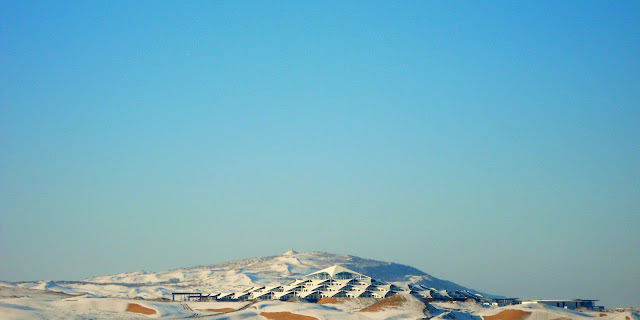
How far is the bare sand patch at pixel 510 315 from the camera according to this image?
403 ft

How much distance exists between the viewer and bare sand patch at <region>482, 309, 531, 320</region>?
122919 mm

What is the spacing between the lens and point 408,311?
122250mm

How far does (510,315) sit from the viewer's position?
408 feet

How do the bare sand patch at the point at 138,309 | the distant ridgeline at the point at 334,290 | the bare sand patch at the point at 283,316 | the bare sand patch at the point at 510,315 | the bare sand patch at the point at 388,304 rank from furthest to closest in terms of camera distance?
the distant ridgeline at the point at 334,290 → the bare sand patch at the point at 138,309 → the bare sand patch at the point at 388,304 → the bare sand patch at the point at 510,315 → the bare sand patch at the point at 283,316

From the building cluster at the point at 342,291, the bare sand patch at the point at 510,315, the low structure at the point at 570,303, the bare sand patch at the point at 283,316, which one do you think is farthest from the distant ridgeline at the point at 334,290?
the bare sand patch at the point at 283,316

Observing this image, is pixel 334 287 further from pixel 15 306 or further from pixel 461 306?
pixel 15 306

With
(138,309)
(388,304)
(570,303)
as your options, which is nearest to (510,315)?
(388,304)

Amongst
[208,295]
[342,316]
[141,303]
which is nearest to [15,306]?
[141,303]

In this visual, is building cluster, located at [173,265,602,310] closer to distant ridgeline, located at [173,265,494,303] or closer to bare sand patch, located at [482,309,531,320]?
distant ridgeline, located at [173,265,494,303]

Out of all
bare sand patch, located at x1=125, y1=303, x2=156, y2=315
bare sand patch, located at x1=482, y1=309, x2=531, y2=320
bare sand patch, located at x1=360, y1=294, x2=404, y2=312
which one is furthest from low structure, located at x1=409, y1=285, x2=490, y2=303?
bare sand patch, located at x1=125, y1=303, x2=156, y2=315

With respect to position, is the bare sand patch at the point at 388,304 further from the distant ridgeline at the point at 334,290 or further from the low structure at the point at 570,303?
the low structure at the point at 570,303

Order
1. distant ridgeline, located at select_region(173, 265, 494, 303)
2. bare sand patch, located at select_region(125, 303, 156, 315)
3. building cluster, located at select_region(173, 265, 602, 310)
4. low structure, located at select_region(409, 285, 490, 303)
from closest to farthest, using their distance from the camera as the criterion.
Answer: bare sand patch, located at select_region(125, 303, 156, 315)
building cluster, located at select_region(173, 265, 602, 310)
distant ridgeline, located at select_region(173, 265, 494, 303)
low structure, located at select_region(409, 285, 490, 303)

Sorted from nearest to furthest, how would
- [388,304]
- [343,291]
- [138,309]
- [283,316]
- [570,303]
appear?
[283,316]
[388,304]
[138,309]
[570,303]
[343,291]

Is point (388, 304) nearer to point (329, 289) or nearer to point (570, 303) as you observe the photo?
point (329, 289)
